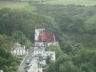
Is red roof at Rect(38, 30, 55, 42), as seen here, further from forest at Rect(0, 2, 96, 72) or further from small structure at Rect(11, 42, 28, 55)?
small structure at Rect(11, 42, 28, 55)

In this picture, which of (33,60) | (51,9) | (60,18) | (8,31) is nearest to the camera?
(33,60)

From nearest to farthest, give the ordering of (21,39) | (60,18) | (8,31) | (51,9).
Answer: (21,39) < (8,31) < (60,18) < (51,9)

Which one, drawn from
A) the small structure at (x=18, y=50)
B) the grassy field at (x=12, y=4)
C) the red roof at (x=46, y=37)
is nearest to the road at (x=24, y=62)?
the small structure at (x=18, y=50)

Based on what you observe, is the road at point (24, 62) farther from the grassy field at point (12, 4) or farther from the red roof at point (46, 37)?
the grassy field at point (12, 4)

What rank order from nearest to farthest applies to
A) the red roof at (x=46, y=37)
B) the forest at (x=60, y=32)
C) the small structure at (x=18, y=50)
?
the forest at (x=60, y=32) < the small structure at (x=18, y=50) < the red roof at (x=46, y=37)

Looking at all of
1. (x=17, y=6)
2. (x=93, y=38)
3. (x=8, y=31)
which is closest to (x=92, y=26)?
(x=93, y=38)

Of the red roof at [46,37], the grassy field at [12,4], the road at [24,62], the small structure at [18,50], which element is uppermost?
the grassy field at [12,4]

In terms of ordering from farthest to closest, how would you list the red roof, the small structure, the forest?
the red roof
the small structure
the forest

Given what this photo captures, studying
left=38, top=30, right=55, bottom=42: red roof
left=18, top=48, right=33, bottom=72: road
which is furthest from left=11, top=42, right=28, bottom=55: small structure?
left=38, top=30, right=55, bottom=42: red roof

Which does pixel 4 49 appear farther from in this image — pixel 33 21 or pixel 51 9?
pixel 51 9
